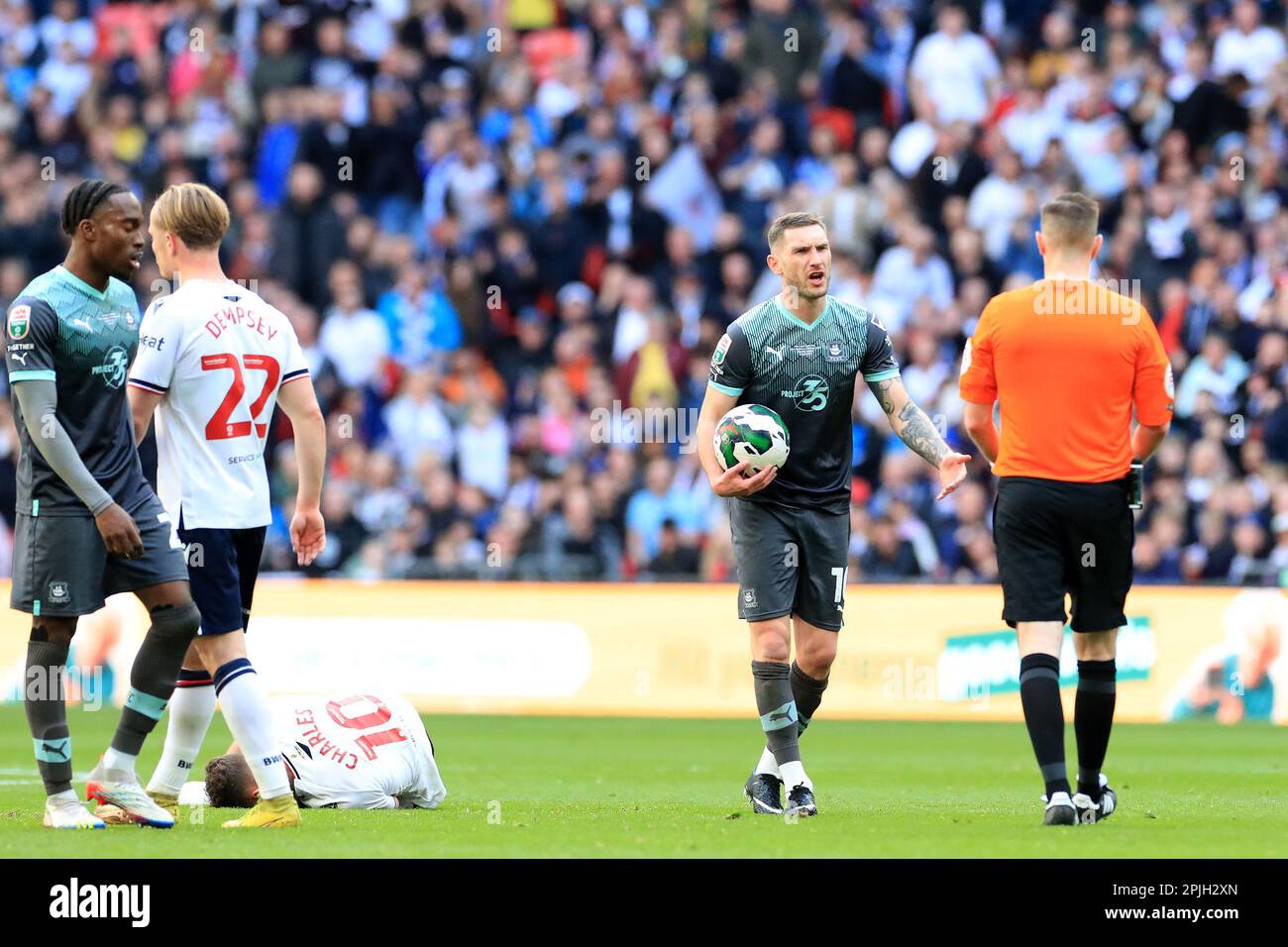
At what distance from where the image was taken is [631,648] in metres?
17.6

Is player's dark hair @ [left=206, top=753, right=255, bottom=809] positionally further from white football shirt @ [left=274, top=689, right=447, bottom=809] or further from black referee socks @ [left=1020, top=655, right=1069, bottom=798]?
black referee socks @ [left=1020, top=655, right=1069, bottom=798]

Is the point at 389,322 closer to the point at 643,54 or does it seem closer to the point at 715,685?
the point at 643,54

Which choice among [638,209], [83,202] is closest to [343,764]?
[83,202]

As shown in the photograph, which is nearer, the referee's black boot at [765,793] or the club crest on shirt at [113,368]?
the club crest on shirt at [113,368]

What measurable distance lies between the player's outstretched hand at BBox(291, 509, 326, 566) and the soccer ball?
1787 mm

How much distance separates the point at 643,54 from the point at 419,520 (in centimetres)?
679

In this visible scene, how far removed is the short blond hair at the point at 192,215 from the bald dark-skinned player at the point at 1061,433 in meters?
3.14

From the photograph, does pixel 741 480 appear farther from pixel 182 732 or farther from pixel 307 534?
pixel 182 732

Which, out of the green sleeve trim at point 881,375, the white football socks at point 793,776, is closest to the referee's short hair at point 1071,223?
the green sleeve trim at point 881,375

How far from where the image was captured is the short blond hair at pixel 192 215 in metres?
8.55

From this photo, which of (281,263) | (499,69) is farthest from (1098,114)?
(281,263)

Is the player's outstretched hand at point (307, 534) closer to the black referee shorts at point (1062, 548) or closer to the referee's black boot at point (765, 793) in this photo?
the referee's black boot at point (765, 793)

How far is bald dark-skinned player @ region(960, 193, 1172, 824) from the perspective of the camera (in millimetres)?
8781

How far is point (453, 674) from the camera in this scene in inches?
693
